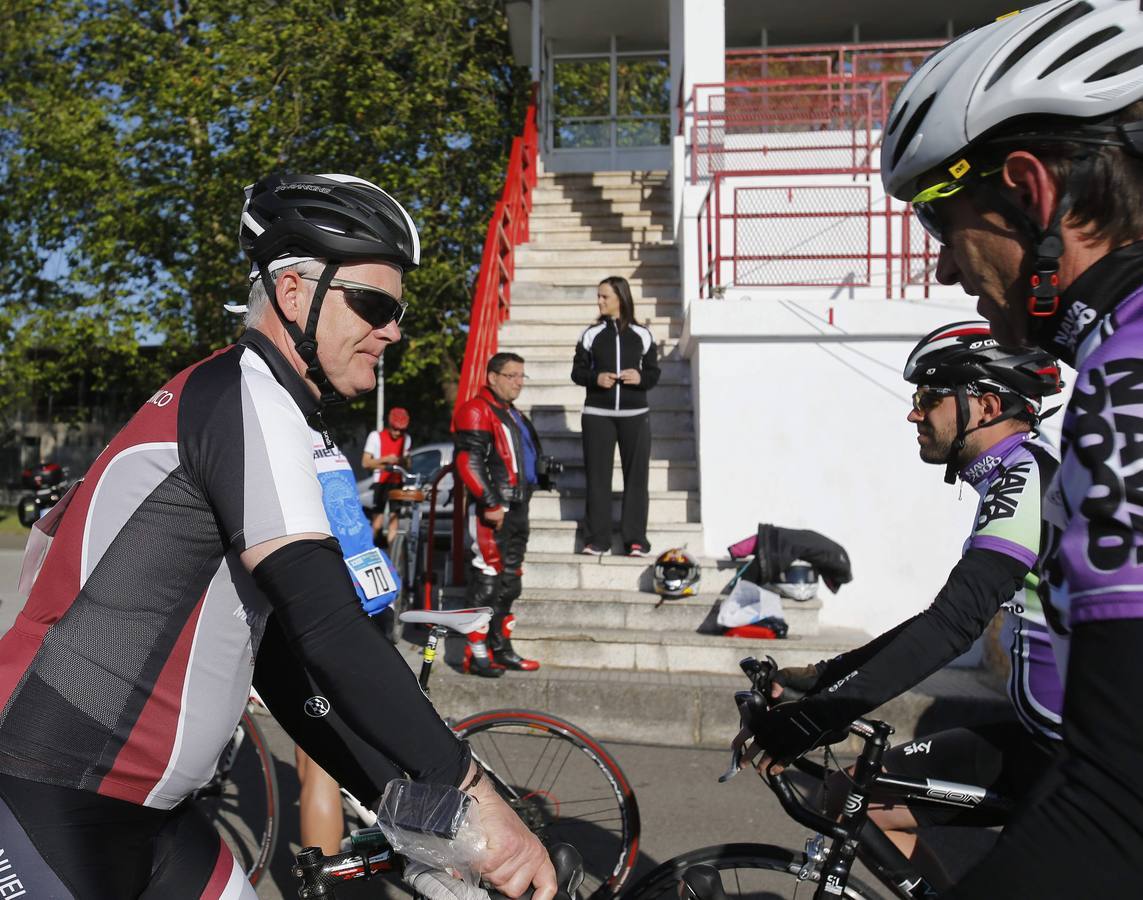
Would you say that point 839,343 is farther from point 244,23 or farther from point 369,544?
point 244,23

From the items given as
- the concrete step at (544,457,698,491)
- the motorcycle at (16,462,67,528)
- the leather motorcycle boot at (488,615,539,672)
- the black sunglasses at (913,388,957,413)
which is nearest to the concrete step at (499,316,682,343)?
the concrete step at (544,457,698,491)

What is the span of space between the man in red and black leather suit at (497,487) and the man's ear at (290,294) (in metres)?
5.12

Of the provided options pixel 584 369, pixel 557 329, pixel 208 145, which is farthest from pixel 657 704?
pixel 208 145

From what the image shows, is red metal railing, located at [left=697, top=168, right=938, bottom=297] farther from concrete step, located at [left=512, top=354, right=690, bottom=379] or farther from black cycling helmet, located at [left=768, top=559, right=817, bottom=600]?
black cycling helmet, located at [left=768, top=559, right=817, bottom=600]

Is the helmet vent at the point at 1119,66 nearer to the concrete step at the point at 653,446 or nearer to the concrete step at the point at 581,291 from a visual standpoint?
the concrete step at the point at 653,446

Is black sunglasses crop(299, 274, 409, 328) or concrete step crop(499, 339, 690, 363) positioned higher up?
black sunglasses crop(299, 274, 409, 328)

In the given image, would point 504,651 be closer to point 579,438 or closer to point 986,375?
point 579,438

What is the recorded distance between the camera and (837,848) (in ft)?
8.25

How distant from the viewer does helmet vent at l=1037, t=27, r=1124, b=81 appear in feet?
4.09

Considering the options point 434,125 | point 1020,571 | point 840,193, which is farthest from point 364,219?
point 434,125

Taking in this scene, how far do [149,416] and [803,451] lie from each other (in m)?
7.40

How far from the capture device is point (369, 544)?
380cm

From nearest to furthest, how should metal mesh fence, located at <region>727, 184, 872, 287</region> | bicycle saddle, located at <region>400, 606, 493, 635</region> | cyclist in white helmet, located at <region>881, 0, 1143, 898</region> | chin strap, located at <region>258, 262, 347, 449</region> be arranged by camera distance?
1. cyclist in white helmet, located at <region>881, 0, 1143, 898</region>
2. chin strap, located at <region>258, 262, 347, 449</region>
3. bicycle saddle, located at <region>400, 606, 493, 635</region>
4. metal mesh fence, located at <region>727, 184, 872, 287</region>

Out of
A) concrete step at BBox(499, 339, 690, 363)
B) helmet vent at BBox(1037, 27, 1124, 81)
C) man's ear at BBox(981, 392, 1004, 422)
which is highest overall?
helmet vent at BBox(1037, 27, 1124, 81)
